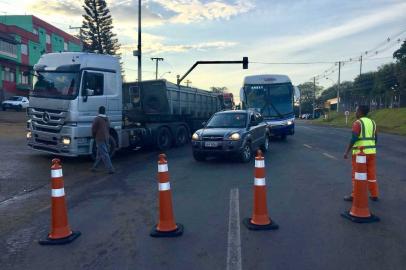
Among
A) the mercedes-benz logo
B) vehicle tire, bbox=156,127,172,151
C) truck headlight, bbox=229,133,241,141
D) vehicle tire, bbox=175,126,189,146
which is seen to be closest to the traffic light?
vehicle tire, bbox=175,126,189,146

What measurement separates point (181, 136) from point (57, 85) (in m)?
7.96

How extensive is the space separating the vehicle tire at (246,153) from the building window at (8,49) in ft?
144

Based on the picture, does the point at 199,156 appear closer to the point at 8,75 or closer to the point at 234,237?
the point at 234,237

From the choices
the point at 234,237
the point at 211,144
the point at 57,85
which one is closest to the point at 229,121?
the point at 211,144

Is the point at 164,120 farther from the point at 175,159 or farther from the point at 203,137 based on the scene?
the point at 203,137

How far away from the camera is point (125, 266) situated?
15.2ft

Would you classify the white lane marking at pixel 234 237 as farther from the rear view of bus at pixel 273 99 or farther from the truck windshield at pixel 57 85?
the rear view of bus at pixel 273 99

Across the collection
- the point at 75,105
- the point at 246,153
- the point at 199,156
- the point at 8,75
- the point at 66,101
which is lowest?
the point at 199,156

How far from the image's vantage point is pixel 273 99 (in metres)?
21.2

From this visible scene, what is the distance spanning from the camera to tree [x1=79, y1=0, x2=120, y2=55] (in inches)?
2185

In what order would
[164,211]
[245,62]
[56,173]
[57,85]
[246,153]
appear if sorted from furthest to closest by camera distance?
[245,62], [246,153], [57,85], [164,211], [56,173]

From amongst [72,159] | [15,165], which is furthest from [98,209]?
[72,159]

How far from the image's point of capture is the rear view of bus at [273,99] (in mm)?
20984

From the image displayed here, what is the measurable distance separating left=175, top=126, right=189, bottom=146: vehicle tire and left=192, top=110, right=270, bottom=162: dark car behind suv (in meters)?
4.86
